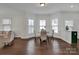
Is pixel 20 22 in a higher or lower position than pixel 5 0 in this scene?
lower

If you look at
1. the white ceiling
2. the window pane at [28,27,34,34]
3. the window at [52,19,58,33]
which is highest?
the white ceiling

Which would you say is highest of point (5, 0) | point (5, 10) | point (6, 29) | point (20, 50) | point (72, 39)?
point (5, 0)

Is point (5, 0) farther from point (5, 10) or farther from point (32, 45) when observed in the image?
point (32, 45)

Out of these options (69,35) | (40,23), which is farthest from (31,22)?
(69,35)

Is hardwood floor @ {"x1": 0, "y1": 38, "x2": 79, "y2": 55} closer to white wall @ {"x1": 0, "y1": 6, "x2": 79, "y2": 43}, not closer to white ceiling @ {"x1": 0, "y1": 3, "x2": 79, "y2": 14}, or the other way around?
white wall @ {"x1": 0, "y1": 6, "x2": 79, "y2": 43}

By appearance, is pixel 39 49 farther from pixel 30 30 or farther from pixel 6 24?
pixel 6 24

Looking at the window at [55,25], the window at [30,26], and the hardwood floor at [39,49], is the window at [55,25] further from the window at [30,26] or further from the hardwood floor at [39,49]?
the window at [30,26]

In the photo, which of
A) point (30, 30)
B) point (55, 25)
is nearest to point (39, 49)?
point (30, 30)

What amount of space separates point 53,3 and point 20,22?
617 millimetres

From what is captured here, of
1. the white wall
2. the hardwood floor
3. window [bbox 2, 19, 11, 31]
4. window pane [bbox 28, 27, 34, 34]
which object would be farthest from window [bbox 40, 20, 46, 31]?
window [bbox 2, 19, 11, 31]

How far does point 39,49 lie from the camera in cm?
189

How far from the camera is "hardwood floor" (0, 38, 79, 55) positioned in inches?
74.5

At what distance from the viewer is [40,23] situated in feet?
6.41

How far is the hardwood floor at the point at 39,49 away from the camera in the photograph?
6.21 ft
